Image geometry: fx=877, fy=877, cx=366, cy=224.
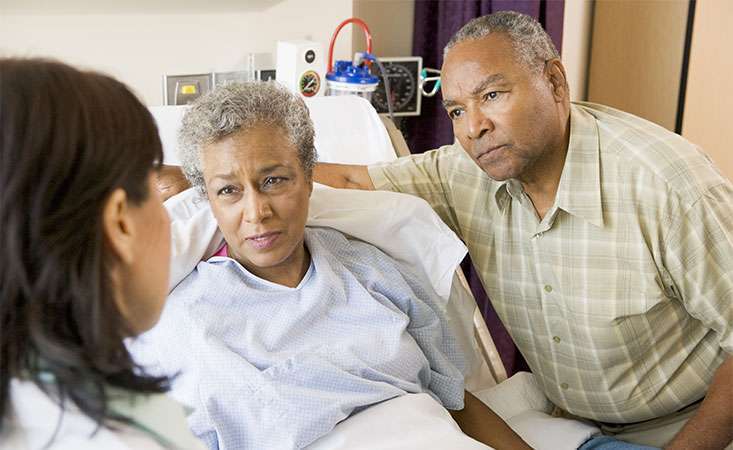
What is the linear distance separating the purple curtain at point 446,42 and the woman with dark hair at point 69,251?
6.67 ft

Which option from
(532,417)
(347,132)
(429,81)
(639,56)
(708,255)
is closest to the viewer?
(708,255)

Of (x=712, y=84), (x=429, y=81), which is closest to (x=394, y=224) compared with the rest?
(x=429, y=81)

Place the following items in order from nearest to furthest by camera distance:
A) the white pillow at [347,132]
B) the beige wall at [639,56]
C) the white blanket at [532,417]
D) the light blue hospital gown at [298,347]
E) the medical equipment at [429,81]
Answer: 1. the light blue hospital gown at [298,347]
2. the white blanket at [532,417]
3. the white pillow at [347,132]
4. the medical equipment at [429,81]
5. the beige wall at [639,56]

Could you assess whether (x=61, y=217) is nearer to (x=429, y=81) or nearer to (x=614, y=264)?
(x=614, y=264)

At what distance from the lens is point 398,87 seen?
3125mm

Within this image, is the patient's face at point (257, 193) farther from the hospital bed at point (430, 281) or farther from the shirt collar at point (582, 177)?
the shirt collar at point (582, 177)

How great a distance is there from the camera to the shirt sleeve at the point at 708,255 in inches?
63.1

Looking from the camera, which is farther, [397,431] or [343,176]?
[343,176]

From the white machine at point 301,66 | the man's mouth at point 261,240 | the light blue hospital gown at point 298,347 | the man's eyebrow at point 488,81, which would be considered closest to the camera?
the light blue hospital gown at point 298,347

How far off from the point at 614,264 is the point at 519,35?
1.61 feet

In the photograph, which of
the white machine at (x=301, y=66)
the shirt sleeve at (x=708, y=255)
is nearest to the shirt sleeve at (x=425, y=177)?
the shirt sleeve at (x=708, y=255)

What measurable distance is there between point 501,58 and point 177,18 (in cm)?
121

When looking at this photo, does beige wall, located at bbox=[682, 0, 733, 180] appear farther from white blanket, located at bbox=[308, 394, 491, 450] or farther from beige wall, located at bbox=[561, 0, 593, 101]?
white blanket, located at bbox=[308, 394, 491, 450]

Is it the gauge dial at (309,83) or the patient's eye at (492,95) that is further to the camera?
the gauge dial at (309,83)
